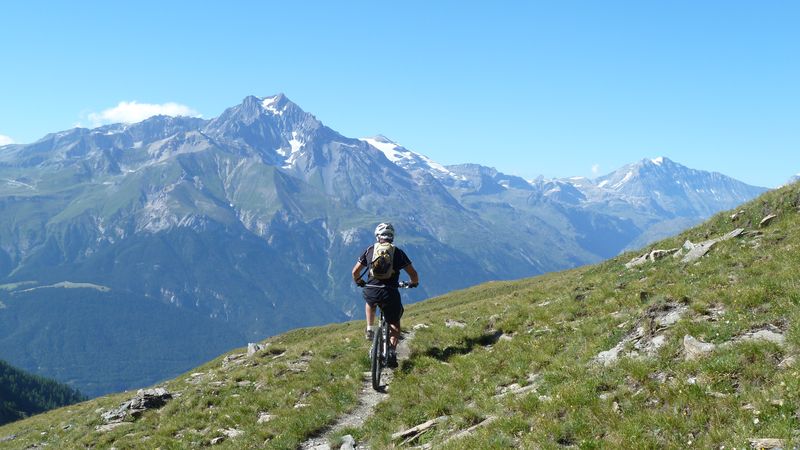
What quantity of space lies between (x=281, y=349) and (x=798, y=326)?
901 inches

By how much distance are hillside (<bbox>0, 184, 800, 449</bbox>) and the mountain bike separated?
65 centimetres

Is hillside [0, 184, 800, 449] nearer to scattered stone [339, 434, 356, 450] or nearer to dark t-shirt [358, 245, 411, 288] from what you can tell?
scattered stone [339, 434, 356, 450]

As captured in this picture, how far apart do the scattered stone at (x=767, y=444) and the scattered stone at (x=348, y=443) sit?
28.5 ft

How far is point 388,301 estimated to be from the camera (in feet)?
56.1

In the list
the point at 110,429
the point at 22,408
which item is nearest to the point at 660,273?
the point at 110,429

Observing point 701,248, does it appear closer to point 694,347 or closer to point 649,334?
point 649,334

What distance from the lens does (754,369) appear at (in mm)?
10180

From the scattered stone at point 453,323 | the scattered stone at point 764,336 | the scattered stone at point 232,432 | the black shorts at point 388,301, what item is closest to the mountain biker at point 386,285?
the black shorts at point 388,301

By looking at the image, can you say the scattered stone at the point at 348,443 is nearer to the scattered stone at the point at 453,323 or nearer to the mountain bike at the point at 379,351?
the mountain bike at the point at 379,351

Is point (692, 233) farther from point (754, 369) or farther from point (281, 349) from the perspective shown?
point (281, 349)

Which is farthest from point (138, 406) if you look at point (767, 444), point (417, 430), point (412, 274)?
point (767, 444)

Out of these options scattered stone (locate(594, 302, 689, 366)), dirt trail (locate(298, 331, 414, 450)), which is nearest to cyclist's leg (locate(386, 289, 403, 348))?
dirt trail (locate(298, 331, 414, 450))

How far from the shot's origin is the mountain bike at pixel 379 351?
1683cm

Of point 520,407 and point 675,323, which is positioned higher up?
point 675,323
